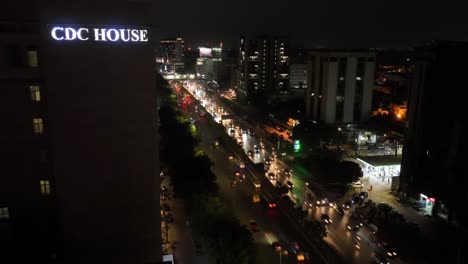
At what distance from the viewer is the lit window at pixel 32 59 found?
515 inches

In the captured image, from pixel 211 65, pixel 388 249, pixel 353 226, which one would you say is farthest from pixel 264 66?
pixel 388 249

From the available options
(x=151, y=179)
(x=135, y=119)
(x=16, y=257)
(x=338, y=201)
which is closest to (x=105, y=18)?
(x=135, y=119)

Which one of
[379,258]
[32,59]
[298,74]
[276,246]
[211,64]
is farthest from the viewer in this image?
[211,64]

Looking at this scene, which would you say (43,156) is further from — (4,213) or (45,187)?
(4,213)

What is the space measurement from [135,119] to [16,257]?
6.48m

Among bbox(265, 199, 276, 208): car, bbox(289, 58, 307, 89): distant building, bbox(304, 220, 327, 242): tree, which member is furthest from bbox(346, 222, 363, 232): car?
bbox(289, 58, 307, 89): distant building

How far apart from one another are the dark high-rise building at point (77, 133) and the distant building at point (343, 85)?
1552 inches

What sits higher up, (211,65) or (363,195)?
(211,65)

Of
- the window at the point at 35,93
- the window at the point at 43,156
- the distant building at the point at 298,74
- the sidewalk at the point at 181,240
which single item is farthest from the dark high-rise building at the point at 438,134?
the distant building at the point at 298,74

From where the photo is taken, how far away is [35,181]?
13938 millimetres

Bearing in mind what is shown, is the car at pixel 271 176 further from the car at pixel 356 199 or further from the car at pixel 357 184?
the car at pixel 356 199

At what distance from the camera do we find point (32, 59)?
13.2 meters

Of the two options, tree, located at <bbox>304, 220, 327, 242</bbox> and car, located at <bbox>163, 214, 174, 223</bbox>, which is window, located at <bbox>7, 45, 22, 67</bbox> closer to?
car, located at <bbox>163, 214, 174, 223</bbox>

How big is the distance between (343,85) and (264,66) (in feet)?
99.8
